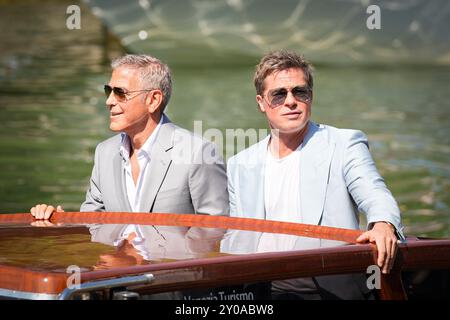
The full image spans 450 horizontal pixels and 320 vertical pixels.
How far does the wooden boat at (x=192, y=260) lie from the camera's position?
2068mm

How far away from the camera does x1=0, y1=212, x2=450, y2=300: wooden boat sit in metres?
2.07

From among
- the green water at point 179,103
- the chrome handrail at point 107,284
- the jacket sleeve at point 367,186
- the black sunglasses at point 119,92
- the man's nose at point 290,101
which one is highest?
the green water at point 179,103

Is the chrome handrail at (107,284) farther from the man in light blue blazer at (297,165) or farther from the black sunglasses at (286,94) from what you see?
the black sunglasses at (286,94)

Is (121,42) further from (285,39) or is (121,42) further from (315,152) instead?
(315,152)

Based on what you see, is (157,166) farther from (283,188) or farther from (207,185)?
(283,188)

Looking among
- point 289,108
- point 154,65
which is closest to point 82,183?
point 154,65

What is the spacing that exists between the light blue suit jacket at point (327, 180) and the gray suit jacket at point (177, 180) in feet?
0.68

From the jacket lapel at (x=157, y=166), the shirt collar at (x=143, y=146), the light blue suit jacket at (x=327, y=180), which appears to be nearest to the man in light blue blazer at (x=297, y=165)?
the light blue suit jacket at (x=327, y=180)

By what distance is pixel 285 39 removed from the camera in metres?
8.35

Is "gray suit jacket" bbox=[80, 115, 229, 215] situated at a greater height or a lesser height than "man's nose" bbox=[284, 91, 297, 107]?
lesser

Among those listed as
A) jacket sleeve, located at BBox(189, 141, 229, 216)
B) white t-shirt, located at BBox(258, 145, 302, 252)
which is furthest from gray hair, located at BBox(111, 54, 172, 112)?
white t-shirt, located at BBox(258, 145, 302, 252)

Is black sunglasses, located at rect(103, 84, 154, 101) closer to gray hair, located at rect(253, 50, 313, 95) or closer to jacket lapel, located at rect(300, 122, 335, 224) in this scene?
gray hair, located at rect(253, 50, 313, 95)

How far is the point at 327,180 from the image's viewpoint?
10.3ft

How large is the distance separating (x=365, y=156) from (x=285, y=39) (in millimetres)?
5369
